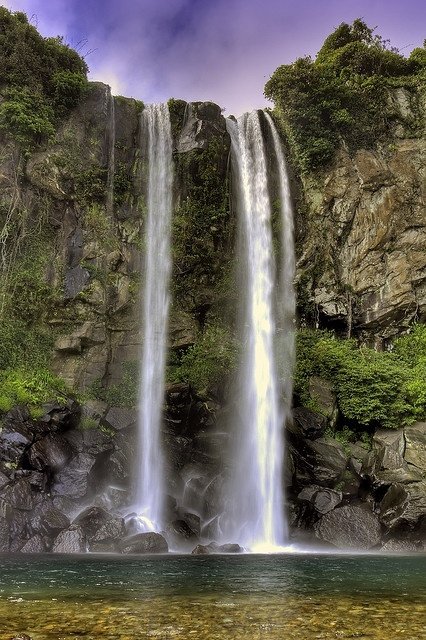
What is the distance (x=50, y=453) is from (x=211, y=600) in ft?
34.7

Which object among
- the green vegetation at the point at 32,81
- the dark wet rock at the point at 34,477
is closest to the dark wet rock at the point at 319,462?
the dark wet rock at the point at 34,477

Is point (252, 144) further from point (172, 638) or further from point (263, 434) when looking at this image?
point (172, 638)

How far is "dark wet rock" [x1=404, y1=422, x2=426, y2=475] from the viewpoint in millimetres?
16734

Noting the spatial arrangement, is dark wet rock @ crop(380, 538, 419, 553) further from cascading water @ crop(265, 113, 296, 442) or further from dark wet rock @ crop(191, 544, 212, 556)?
cascading water @ crop(265, 113, 296, 442)

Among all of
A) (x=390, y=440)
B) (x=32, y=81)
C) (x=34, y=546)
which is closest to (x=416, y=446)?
(x=390, y=440)

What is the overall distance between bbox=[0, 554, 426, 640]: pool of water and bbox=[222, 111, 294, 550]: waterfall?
228 inches

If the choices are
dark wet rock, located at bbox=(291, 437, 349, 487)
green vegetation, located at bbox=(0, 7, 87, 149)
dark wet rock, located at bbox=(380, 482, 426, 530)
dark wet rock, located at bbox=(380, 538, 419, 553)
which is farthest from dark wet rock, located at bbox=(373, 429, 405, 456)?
green vegetation, located at bbox=(0, 7, 87, 149)

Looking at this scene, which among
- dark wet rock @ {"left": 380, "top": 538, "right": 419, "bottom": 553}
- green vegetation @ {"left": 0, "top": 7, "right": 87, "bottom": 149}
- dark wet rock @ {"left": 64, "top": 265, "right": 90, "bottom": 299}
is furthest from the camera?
green vegetation @ {"left": 0, "top": 7, "right": 87, "bottom": 149}

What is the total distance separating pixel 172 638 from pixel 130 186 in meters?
21.0

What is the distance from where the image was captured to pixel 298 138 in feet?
82.4

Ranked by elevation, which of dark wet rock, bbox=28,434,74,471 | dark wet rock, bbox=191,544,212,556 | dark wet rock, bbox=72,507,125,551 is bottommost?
dark wet rock, bbox=191,544,212,556

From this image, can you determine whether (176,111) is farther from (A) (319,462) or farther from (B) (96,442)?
(A) (319,462)

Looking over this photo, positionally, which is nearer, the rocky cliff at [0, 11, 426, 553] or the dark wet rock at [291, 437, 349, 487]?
the rocky cliff at [0, 11, 426, 553]

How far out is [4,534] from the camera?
13.1 metres
